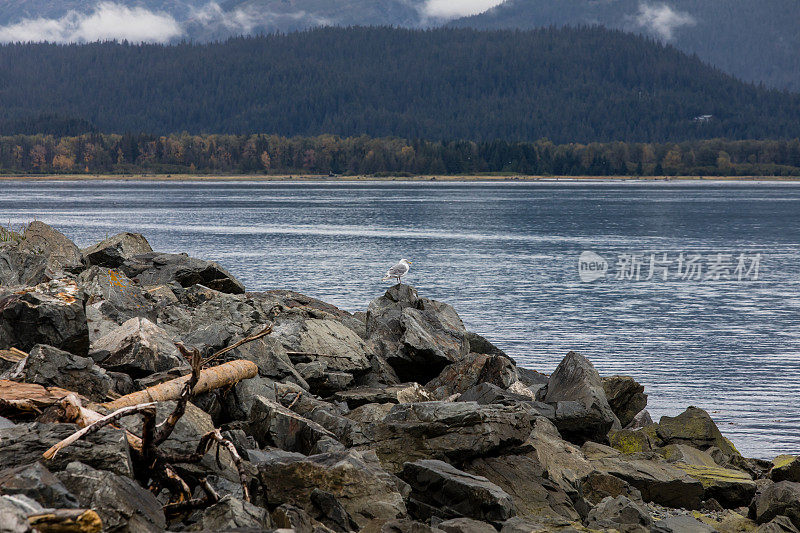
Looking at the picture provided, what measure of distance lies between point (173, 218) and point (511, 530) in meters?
98.4

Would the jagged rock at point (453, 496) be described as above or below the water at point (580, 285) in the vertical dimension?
above

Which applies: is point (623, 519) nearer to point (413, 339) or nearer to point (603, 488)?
point (603, 488)

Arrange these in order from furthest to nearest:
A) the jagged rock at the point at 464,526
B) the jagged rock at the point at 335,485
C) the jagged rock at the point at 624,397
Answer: the jagged rock at the point at 624,397 < the jagged rock at the point at 335,485 < the jagged rock at the point at 464,526

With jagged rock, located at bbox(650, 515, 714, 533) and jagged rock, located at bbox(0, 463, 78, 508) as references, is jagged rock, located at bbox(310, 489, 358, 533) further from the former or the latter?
jagged rock, located at bbox(650, 515, 714, 533)

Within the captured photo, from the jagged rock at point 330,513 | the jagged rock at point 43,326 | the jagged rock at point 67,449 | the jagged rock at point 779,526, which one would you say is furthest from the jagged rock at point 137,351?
the jagged rock at point 779,526

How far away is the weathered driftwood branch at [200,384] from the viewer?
862cm

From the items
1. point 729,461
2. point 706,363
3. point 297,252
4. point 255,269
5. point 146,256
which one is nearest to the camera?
point 729,461

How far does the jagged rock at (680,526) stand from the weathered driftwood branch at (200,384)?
15.9 ft

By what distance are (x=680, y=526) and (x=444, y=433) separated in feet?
8.49

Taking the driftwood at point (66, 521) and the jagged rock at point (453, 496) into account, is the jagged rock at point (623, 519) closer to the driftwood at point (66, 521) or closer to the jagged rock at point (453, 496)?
the jagged rock at point (453, 496)

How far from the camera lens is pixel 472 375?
13812 mm

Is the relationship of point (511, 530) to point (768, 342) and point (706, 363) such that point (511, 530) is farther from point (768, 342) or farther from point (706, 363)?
point (768, 342)

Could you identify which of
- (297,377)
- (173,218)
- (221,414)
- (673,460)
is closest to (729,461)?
(673,460)

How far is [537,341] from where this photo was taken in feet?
87.1
